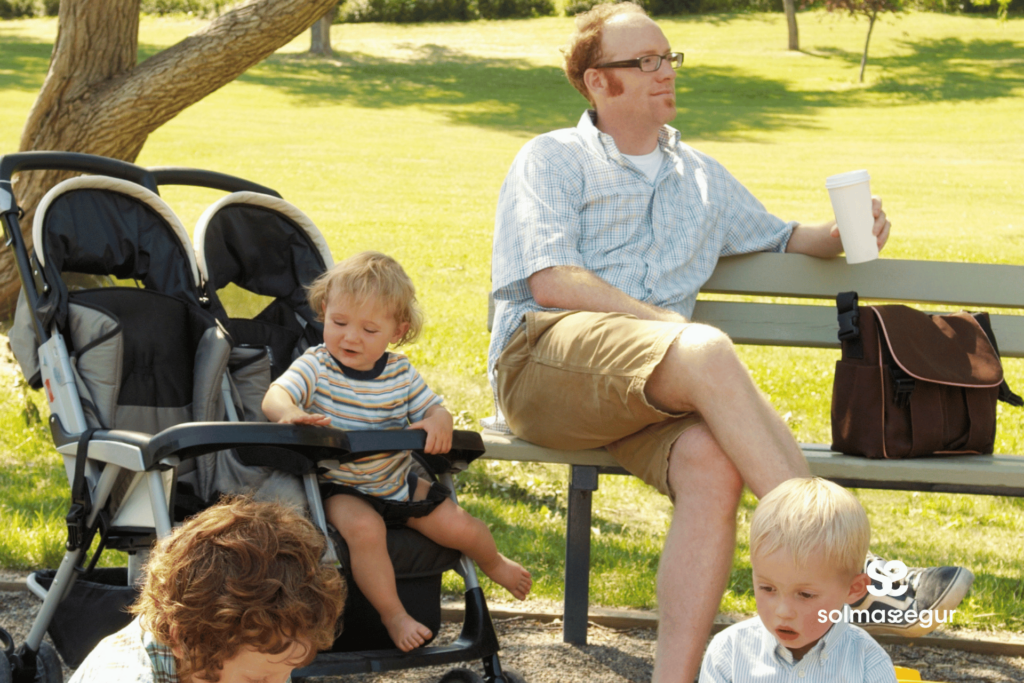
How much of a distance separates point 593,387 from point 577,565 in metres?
0.62

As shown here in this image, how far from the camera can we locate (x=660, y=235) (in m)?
3.46

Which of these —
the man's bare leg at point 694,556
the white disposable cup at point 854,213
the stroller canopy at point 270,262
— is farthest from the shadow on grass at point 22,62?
the man's bare leg at point 694,556

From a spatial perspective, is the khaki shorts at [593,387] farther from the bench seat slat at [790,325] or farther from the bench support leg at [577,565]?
the bench seat slat at [790,325]

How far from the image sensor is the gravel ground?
301cm

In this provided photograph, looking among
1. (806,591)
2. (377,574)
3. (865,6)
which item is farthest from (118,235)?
(865,6)

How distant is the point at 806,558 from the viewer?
197 cm

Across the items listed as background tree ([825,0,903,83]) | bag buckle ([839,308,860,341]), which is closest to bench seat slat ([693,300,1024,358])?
bag buckle ([839,308,860,341])

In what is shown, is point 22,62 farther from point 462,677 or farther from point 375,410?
point 462,677

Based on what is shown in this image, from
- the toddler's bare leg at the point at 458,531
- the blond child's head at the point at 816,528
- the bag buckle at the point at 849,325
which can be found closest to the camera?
the blond child's head at the point at 816,528

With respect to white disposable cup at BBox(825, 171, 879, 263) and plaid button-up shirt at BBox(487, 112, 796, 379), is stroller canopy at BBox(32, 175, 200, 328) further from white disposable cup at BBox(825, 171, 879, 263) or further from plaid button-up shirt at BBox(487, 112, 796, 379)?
white disposable cup at BBox(825, 171, 879, 263)

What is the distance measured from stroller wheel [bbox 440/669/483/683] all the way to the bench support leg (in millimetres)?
579

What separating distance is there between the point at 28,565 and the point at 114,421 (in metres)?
1.03

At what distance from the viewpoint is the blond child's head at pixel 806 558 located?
1.98 metres

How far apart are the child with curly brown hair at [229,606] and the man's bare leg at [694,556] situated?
3.00ft
